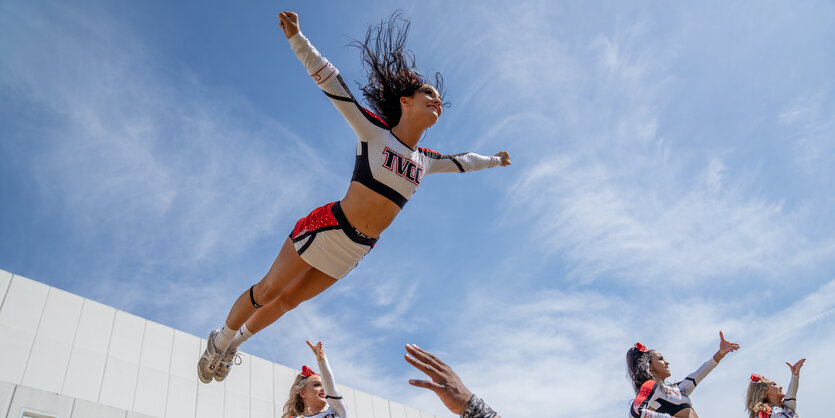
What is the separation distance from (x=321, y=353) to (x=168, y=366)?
4381 millimetres

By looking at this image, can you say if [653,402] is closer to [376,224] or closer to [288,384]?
[376,224]

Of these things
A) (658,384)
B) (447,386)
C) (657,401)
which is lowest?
(447,386)

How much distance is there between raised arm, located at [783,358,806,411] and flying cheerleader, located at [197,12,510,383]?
499 centimetres

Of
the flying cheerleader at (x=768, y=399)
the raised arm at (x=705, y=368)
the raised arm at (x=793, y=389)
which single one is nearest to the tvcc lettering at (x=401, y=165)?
the raised arm at (x=705, y=368)

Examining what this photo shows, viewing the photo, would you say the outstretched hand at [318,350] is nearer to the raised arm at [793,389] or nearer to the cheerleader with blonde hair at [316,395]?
the cheerleader with blonde hair at [316,395]

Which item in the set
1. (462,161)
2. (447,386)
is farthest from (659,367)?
(447,386)

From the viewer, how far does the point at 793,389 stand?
6.68m

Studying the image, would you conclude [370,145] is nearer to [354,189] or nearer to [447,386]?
[354,189]

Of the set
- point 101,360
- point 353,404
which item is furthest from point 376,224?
point 353,404

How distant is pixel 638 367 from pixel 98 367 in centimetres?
648

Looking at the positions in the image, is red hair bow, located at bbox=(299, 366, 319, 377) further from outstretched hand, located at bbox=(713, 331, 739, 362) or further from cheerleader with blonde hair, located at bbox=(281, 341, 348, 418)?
outstretched hand, located at bbox=(713, 331, 739, 362)

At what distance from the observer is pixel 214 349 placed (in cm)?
464

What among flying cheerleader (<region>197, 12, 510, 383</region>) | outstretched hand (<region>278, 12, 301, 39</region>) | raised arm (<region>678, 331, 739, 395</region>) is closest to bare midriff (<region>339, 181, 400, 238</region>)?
flying cheerleader (<region>197, 12, 510, 383</region>)

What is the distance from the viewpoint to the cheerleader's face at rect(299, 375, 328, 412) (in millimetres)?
5359
